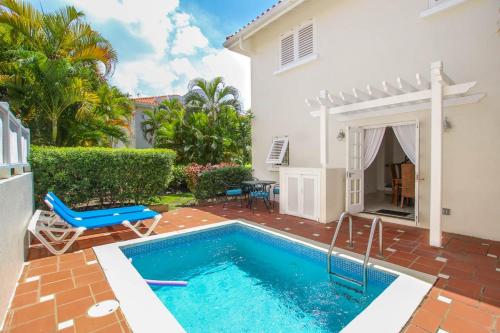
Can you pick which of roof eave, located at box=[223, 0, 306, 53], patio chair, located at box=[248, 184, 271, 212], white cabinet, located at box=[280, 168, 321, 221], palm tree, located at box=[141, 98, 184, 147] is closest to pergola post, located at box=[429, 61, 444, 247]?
white cabinet, located at box=[280, 168, 321, 221]

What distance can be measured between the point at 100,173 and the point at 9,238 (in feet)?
16.1

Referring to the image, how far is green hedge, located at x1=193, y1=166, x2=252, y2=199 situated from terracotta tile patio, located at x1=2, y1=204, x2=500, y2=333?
4133mm

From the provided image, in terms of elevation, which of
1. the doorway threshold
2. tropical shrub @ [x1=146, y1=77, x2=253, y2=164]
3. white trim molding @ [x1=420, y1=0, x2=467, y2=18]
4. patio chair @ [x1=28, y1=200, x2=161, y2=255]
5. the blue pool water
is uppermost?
white trim molding @ [x1=420, y1=0, x2=467, y2=18]

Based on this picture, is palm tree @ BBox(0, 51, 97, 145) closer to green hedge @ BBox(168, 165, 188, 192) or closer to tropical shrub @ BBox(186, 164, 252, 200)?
tropical shrub @ BBox(186, 164, 252, 200)

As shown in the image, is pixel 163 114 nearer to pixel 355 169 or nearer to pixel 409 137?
pixel 355 169

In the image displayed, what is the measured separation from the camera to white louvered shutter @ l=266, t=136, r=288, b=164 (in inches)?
447

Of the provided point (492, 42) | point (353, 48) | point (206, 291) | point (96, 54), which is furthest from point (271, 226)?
point (96, 54)

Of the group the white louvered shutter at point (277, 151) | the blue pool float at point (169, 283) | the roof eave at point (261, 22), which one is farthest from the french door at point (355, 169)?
the blue pool float at point (169, 283)

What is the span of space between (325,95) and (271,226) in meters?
4.46

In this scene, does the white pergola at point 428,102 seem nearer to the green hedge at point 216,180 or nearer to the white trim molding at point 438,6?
the white trim molding at point 438,6

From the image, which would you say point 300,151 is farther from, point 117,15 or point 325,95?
point 117,15

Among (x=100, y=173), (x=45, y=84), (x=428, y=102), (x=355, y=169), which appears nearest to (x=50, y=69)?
(x=45, y=84)

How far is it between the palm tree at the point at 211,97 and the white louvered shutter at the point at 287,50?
5670 mm

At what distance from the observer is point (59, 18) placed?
9.09 meters
